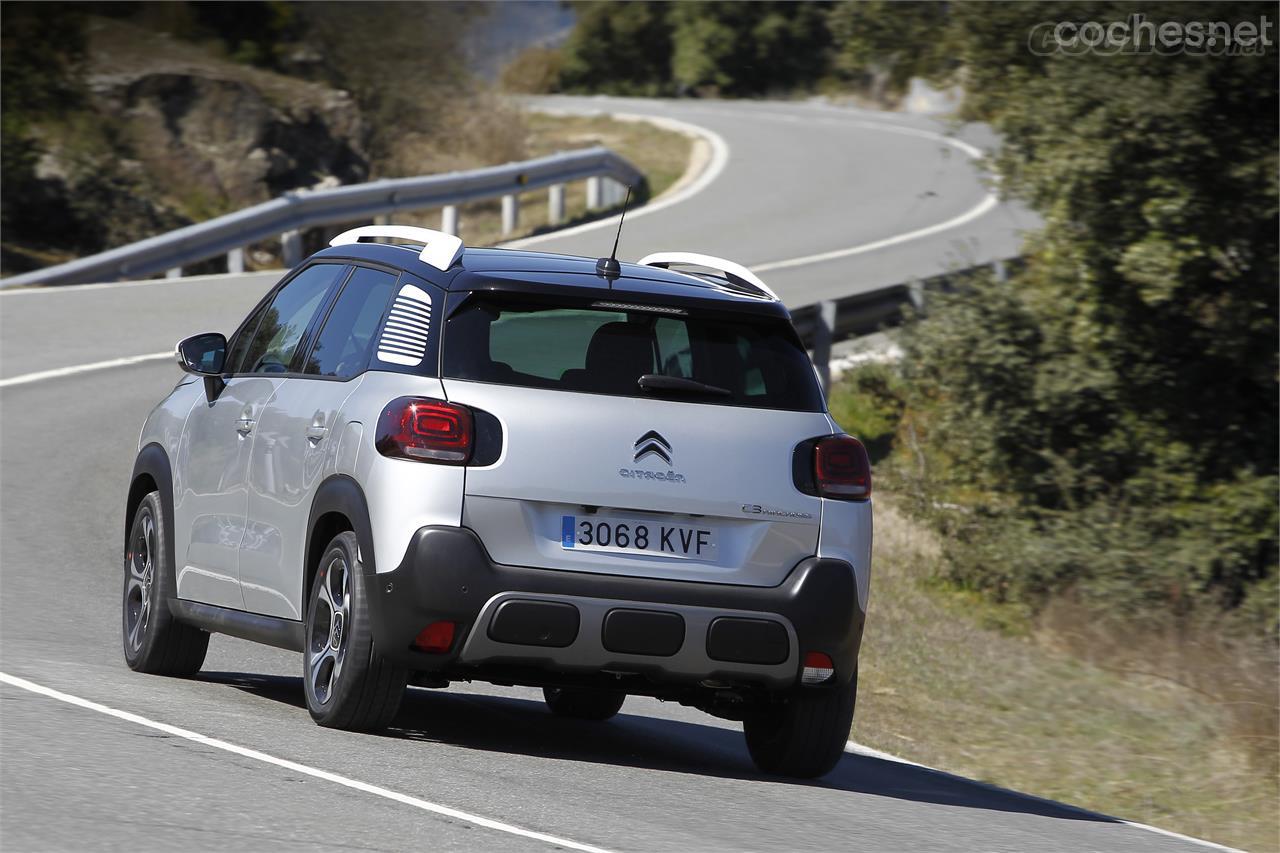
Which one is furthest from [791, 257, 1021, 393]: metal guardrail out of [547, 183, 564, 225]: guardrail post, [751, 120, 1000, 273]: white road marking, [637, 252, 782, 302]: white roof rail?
[547, 183, 564, 225]: guardrail post

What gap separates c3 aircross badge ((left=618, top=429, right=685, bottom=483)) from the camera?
636cm

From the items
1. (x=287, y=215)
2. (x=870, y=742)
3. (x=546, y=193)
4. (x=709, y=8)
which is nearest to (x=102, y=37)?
(x=287, y=215)

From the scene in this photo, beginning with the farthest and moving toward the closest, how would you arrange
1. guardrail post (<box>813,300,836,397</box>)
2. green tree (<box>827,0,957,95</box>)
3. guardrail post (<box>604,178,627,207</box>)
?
1. guardrail post (<box>604,178,627,207</box>)
2. green tree (<box>827,0,957,95</box>)
3. guardrail post (<box>813,300,836,397</box>)

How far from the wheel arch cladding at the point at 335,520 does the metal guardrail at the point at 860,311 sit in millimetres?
9755

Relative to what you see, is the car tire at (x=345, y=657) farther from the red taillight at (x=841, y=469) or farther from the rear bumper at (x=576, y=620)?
the red taillight at (x=841, y=469)

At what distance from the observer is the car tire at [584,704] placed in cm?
863

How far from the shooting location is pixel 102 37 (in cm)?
2717

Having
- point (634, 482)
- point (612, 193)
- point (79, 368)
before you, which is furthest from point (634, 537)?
point (612, 193)

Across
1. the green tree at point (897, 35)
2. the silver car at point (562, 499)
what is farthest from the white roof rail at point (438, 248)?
the green tree at point (897, 35)

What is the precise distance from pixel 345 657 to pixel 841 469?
186 centimetres

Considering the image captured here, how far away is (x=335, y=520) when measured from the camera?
6711 mm

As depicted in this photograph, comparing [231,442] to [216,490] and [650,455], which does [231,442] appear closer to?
[216,490]

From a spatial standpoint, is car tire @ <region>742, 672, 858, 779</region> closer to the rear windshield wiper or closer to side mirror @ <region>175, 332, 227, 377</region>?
the rear windshield wiper

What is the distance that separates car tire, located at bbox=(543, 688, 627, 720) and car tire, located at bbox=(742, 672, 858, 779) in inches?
55.1
